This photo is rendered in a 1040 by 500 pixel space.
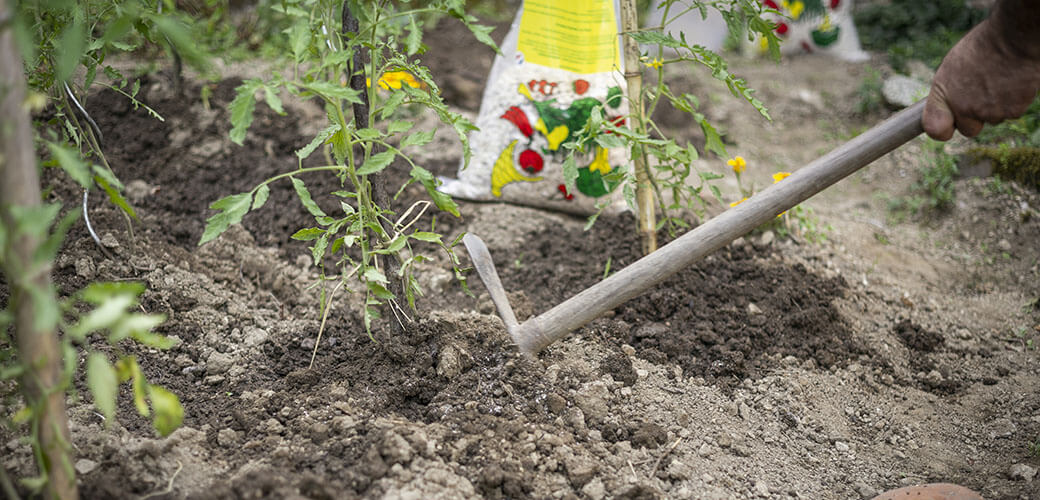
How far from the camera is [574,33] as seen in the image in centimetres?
276

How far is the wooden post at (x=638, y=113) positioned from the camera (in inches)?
94.2

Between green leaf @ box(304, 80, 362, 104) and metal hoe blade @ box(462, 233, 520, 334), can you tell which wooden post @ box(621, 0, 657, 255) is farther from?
green leaf @ box(304, 80, 362, 104)

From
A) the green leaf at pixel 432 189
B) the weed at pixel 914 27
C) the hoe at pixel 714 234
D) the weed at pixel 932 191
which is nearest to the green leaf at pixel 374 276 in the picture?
the green leaf at pixel 432 189

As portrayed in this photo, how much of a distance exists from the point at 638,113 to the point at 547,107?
0.68 meters

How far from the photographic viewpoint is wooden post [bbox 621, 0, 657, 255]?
2.39 metres

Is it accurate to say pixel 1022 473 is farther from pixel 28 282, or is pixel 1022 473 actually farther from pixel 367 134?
pixel 28 282

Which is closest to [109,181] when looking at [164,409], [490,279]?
[164,409]

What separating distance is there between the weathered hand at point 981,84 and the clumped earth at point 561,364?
2.76 feet

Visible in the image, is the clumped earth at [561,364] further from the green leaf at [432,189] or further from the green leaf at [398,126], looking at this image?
the green leaf at [398,126]

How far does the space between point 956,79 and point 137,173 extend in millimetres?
3168

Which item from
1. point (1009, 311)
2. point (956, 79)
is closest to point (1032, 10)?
point (956, 79)

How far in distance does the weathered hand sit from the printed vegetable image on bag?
114 centimetres

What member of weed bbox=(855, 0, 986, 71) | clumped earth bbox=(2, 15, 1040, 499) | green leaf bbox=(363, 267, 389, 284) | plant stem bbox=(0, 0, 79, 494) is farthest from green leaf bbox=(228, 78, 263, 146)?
weed bbox=(855, 0, 986, 71)

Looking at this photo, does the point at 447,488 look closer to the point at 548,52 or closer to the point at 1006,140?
the point at 548,52
